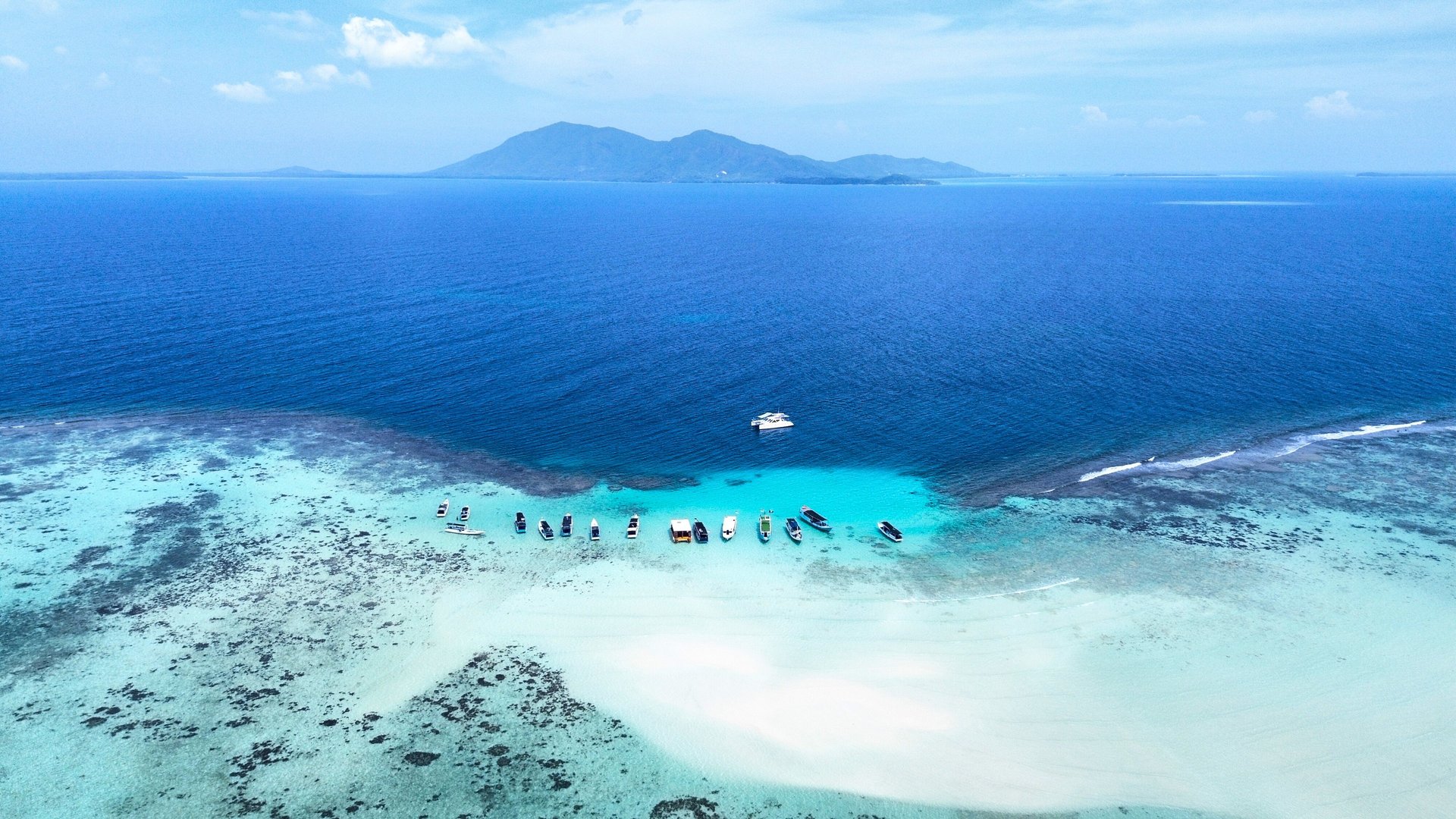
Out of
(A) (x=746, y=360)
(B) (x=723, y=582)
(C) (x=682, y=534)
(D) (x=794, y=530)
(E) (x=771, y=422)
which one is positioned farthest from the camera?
(A) (x=746, y=360)

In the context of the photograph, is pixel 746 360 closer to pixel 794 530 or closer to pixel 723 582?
pixel 794 530

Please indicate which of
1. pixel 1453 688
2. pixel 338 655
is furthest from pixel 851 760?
pixel 1453 688

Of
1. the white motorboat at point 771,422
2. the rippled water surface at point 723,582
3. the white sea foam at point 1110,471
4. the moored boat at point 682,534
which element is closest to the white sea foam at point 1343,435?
the rippled water surface at point 723,582

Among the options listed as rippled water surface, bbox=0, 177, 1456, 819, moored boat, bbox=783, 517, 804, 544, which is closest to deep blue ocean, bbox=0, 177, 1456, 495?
rippled water surface, bbox=0, 177, 1456, 819

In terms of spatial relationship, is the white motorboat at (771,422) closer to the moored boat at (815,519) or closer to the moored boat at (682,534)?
the moored boat at (815,519)

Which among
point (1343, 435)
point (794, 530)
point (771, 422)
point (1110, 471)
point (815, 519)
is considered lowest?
point (794, 530)

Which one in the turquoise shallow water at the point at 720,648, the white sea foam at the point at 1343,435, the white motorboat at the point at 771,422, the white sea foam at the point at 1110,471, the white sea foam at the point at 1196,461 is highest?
the white motorboat at the point at 771,422

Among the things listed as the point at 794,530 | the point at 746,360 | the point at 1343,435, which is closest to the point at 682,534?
the point at 794,530
